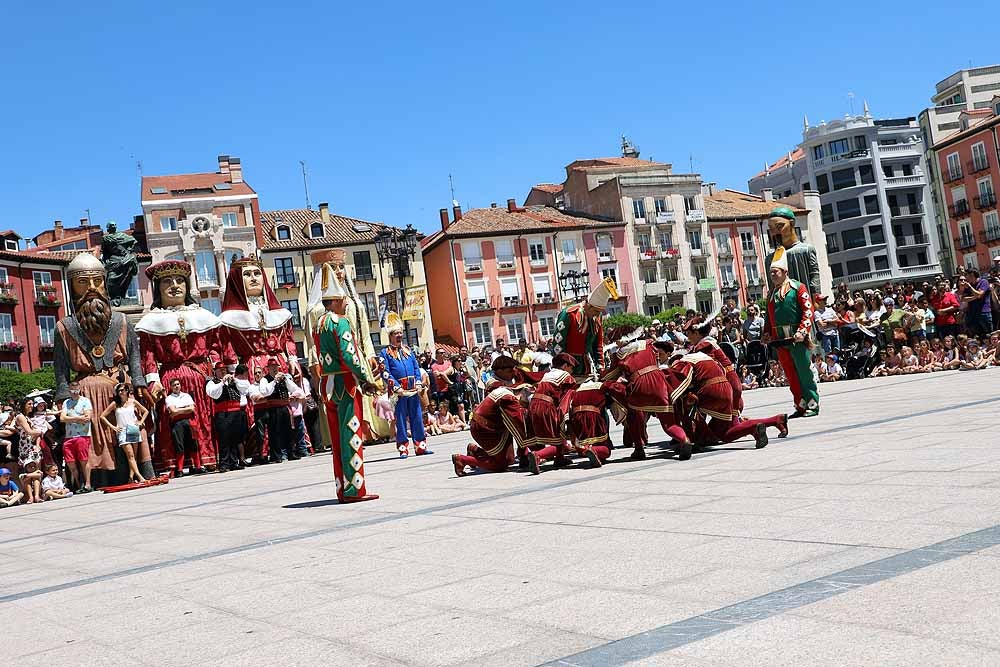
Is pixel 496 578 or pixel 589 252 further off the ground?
pixel 589 252

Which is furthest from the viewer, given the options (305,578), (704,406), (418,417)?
(418,417)

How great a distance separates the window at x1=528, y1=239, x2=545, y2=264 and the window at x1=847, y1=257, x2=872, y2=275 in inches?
1215

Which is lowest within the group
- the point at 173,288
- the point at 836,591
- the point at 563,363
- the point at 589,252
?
the point at 836,591

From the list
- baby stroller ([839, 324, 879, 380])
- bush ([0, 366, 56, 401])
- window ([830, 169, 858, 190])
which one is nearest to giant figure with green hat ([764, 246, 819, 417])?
baby stroller ([839, 324, 879, 380])

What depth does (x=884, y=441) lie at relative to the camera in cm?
914

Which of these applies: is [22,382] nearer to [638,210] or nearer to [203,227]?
[203,227]

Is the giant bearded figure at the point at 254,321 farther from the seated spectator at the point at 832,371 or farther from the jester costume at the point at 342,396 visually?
the seated spectator at the point at 832,371

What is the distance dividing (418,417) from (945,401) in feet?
23.7

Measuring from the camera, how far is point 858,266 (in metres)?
87.9

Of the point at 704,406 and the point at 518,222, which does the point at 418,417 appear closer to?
the point at 704,406

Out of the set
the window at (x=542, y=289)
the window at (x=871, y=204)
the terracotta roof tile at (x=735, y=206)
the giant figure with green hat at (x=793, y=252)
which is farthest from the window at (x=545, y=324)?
the giant figure with green hat at (x=793, y=252)

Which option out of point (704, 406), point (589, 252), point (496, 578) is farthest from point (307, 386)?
point (589, 252)

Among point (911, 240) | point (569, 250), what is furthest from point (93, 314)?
point (911, 240)

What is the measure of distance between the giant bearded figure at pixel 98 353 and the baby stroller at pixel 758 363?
1359 centimetres
